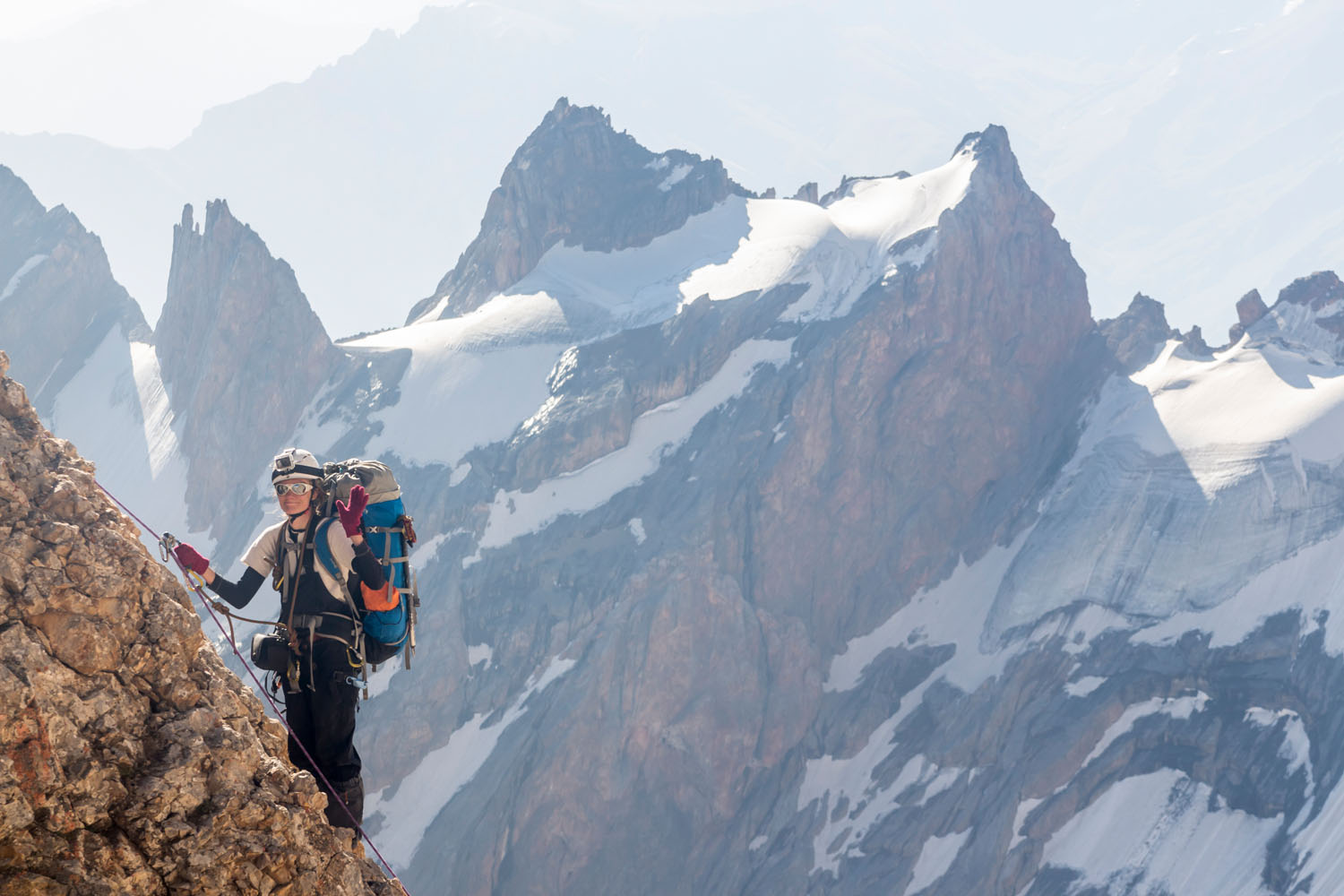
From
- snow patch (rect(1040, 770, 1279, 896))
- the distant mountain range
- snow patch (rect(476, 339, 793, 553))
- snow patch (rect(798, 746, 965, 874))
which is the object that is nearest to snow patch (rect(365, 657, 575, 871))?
the distant mountain range

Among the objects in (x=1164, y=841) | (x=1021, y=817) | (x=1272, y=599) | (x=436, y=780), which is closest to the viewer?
(x=1164, y=841)

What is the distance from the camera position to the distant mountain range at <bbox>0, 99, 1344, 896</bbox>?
247ft

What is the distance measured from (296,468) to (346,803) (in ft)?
10.7

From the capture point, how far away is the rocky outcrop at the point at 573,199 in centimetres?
13350

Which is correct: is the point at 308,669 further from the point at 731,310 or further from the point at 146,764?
the point at 731,310

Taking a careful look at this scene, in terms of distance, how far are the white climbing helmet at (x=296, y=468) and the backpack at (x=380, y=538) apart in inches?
6.7

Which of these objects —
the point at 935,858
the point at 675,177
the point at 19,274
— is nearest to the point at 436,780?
the point at 935,858

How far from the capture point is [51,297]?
14175 centimetres

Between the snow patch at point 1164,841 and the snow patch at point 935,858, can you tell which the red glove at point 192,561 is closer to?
the snow patch at point 1164,841

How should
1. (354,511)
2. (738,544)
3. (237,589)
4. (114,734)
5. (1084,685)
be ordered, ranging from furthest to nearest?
1. (738,544)
2. (1084,685)
3. (237,589)
4. (354,511)
5. (114,734)

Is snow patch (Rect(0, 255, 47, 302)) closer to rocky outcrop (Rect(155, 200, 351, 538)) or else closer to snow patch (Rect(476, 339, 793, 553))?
rocky outcrop (Rect(155, 200, 351, 538))

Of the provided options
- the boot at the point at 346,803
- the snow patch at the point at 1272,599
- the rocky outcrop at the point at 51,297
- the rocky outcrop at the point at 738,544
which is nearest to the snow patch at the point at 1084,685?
the snow patch at the point at 1272,599

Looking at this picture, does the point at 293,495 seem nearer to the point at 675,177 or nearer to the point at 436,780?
the point at 436,780

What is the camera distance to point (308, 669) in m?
11.4
